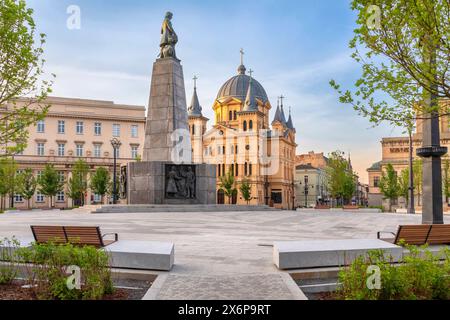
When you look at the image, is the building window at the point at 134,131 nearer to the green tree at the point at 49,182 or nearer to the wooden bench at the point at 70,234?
the green tree at the point at 49,182

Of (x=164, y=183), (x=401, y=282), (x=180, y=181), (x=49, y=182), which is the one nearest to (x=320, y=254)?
(x=401, y=282)

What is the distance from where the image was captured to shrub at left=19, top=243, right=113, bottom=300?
6336 millimetres

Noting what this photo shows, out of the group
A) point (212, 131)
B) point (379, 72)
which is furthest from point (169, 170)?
point (212, 131)

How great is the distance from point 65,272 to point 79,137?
219ft

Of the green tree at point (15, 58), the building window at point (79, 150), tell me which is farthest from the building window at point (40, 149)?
the green tree at point (15, 58)

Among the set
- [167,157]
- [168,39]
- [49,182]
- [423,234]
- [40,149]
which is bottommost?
[423,234]

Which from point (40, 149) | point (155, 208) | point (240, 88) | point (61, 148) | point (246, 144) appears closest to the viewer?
point (155, 208)

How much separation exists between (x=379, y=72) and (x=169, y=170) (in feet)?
64.6

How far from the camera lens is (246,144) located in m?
80.0

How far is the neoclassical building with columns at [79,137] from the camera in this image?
66938 mm

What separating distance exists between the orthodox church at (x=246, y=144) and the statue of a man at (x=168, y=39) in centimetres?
4688

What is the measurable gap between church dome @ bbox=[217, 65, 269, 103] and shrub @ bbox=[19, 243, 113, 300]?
→ 80779 millimetres

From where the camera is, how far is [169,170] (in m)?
27.5

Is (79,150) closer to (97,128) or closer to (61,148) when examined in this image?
(61,148)
